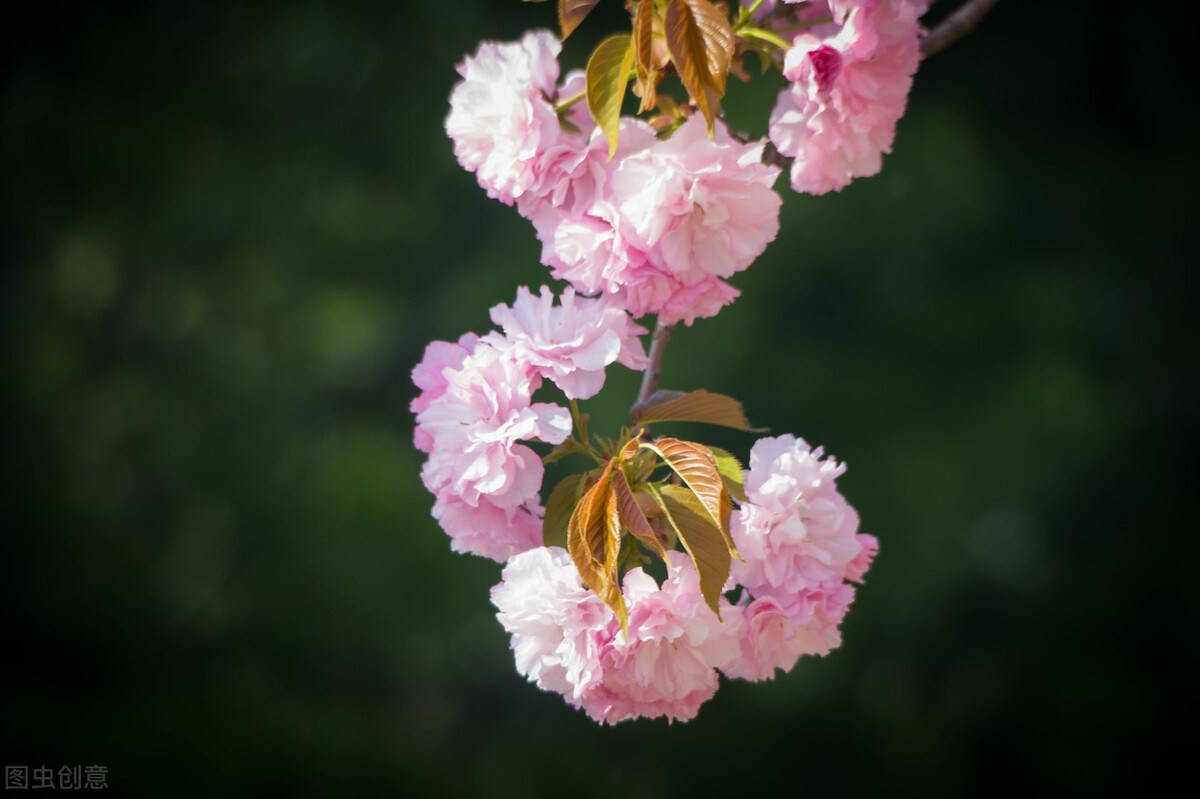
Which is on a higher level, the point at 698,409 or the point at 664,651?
the point at 698,409

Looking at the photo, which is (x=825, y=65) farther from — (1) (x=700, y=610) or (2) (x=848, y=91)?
(1) (x=700, y=610)

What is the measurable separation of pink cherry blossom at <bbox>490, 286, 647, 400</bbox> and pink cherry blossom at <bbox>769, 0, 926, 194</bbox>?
17 centimetres

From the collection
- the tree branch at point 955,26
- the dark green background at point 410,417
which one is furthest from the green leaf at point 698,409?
the dark green background at point 410,417

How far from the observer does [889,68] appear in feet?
1.85

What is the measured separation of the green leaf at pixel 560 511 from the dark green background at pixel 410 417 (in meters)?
0.91

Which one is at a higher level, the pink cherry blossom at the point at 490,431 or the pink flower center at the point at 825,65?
the pink flower center at the point at 825,65

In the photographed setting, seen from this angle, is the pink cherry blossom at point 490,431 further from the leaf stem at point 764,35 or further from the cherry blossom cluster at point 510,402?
the leaf stem at point 764,35

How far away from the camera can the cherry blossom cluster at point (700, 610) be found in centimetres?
51

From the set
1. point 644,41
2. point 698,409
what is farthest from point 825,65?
point 698,409

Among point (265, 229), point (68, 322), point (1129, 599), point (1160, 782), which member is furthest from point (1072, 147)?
point (68, 322)

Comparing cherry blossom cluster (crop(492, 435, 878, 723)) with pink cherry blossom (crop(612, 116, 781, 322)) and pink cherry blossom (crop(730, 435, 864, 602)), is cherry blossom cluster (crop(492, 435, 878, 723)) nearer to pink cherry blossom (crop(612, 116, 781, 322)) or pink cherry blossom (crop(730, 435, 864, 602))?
pink cherry blossom (crop(730, 435, 864, 602))

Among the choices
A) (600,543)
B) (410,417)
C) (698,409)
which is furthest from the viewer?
(410,417)

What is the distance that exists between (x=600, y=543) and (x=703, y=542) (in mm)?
56

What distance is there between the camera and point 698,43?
500mm
